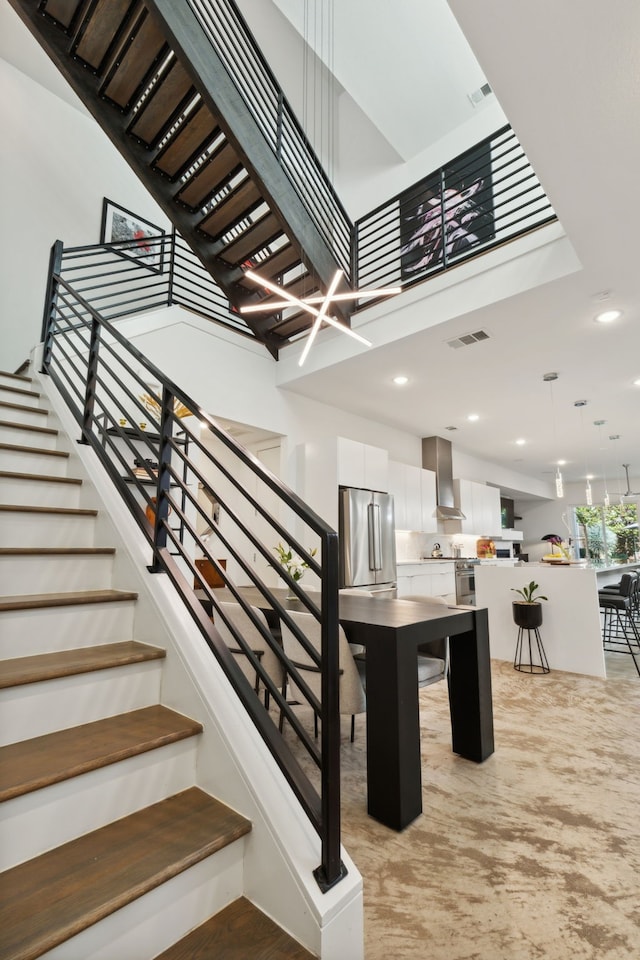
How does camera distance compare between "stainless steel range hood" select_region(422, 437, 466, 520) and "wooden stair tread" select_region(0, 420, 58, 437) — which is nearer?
"wooden stair tread" select_region(0, 420, 58, 437)

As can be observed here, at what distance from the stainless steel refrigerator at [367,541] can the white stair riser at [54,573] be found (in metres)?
3.39

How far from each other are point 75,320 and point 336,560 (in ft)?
12.6

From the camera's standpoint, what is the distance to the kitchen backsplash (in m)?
7.21

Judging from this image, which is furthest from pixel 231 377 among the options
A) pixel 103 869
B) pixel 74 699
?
pixel 103 869

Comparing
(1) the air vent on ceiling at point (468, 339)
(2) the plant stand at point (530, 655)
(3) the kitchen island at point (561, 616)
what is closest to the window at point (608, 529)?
(3) the kitchen island at point (561, 616)

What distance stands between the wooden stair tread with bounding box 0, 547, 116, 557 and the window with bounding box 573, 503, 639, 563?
12.6 meters

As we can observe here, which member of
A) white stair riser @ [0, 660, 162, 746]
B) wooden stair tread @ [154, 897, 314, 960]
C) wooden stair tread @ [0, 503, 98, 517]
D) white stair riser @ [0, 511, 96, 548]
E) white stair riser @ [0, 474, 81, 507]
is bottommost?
wooden stair tread @ [154, 897, 314, 960]

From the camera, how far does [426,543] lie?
7.74 m

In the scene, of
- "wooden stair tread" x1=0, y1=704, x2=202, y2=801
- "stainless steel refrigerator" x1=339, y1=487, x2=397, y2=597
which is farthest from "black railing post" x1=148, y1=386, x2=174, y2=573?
"stainless steel refrigerator" x1=339, y1=487, x2=397, y2=597

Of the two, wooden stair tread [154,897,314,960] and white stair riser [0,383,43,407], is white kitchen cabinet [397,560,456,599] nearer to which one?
white stair riser [0,383,43,407]

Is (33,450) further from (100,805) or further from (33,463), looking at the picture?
(100,805)

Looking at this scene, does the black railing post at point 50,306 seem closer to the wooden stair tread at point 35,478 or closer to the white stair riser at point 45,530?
the wooden stair tread at point 35,478

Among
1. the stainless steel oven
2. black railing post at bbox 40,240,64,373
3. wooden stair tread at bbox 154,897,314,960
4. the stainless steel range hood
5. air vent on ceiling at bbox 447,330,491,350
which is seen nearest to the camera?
wooden stair tread at bbox 154,897,314,960

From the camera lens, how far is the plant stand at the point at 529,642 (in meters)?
4.19
